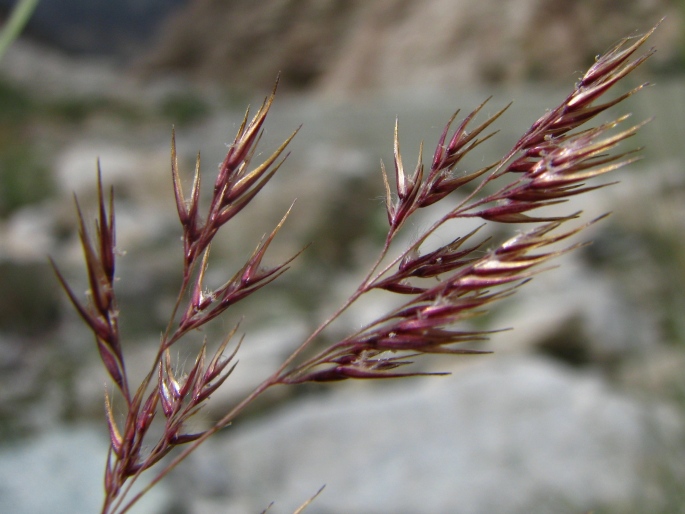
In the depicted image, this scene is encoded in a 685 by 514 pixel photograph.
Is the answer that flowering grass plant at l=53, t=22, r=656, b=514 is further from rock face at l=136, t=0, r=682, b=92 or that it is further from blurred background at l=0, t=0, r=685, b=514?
rock face at l=136, t=0, r=682, b=92

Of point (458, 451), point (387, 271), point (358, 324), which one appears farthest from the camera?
point (458, 451)

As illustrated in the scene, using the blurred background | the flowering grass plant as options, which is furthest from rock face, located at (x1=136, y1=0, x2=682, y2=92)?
the flowering grass plant

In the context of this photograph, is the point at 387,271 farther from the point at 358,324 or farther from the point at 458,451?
the point at 458,451

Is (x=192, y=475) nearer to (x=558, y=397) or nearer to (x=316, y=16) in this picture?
(x=558, y=397)

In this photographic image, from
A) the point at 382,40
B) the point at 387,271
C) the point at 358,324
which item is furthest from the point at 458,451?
the point at 382,40

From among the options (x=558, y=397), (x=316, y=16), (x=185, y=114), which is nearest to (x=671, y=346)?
(x=558, y=397)
